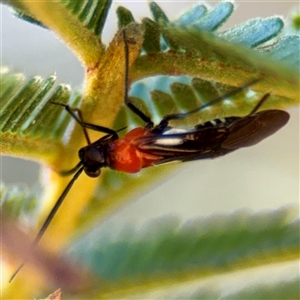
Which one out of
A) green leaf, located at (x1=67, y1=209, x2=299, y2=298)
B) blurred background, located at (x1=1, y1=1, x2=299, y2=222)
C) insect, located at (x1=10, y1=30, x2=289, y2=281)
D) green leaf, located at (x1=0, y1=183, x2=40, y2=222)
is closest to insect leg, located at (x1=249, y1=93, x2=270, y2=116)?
insect, located at (x1=10, y1=30, x2=289, y2=281)

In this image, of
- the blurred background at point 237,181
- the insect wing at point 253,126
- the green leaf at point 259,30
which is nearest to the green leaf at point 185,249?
the insect wing at point 253,126

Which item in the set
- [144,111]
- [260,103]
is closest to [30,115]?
[144,111]

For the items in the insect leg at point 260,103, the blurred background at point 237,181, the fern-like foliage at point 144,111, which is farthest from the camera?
the blurred background at point 237,181

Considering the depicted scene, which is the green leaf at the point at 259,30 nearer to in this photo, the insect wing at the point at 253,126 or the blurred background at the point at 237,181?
the insect wing at the point at 253,126

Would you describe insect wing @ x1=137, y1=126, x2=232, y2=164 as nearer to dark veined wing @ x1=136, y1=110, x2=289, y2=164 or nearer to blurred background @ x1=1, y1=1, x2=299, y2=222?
dark veined wing @ x1=136, y1=110, x2=289, y2=164

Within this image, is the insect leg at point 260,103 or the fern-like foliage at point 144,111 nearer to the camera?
the fern-like foliage at point 144,111
